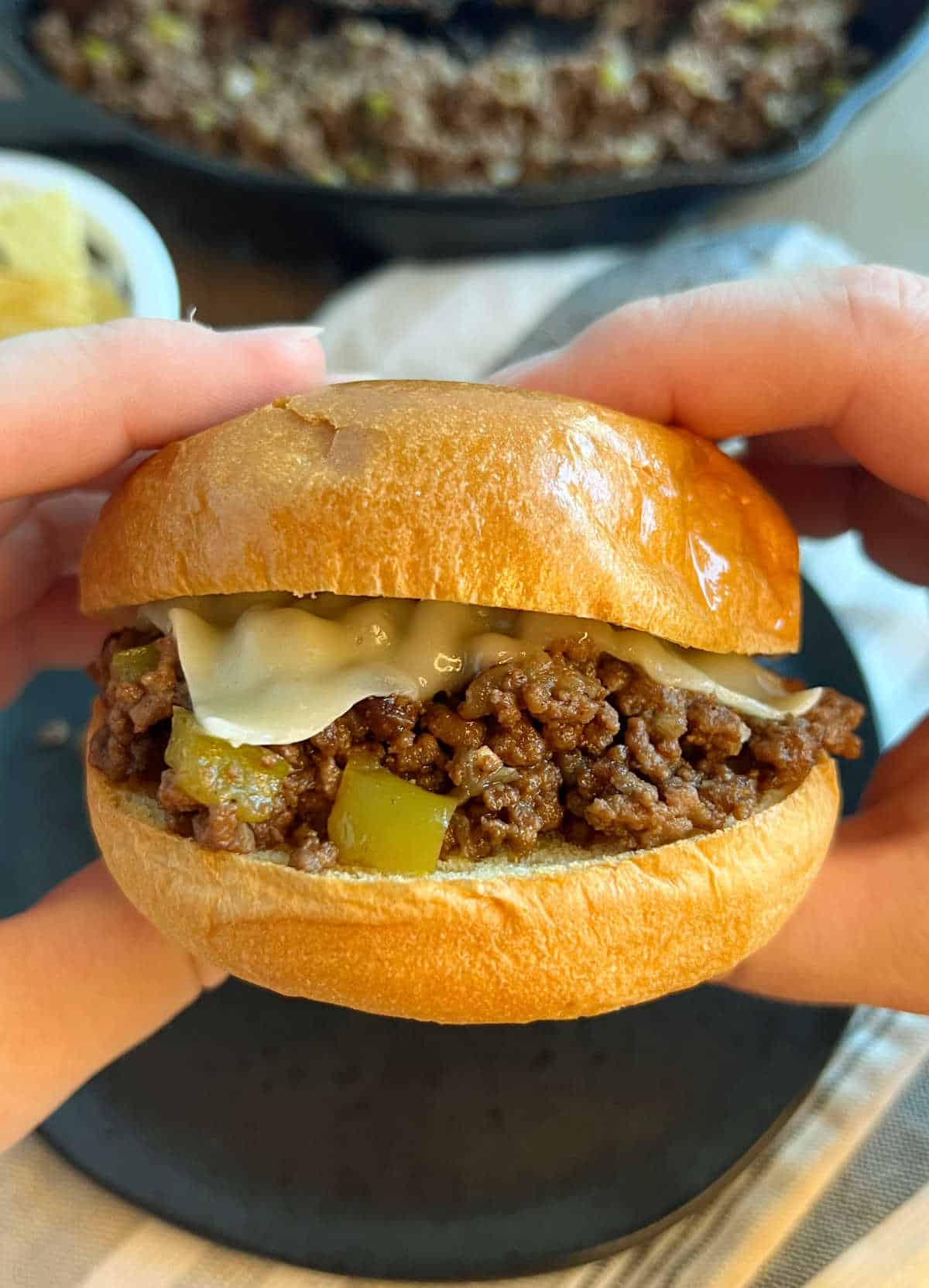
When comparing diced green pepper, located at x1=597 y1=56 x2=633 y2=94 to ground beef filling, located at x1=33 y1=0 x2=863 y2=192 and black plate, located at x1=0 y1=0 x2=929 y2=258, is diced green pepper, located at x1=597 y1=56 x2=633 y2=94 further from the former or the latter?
black plate, located at x1=0 y1=0 x2=929 y2=258

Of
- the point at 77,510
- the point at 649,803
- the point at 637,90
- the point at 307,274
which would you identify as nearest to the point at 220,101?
the point at 307,274

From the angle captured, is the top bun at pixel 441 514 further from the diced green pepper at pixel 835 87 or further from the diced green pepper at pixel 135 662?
the diced green pepper at pixel 835 87

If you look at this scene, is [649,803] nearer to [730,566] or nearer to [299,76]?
[730,566]

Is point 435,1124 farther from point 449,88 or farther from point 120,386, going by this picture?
point 449,88

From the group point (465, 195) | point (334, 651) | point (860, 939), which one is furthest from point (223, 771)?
point (465, 195)

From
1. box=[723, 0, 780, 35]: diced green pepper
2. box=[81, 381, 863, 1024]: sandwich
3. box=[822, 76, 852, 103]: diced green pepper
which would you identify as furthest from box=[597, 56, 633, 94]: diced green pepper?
box=[81, 381, 863, 1024]: sandwich

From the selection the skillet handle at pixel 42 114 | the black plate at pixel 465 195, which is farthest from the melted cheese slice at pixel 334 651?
the skillet handle at pixel 42 114
